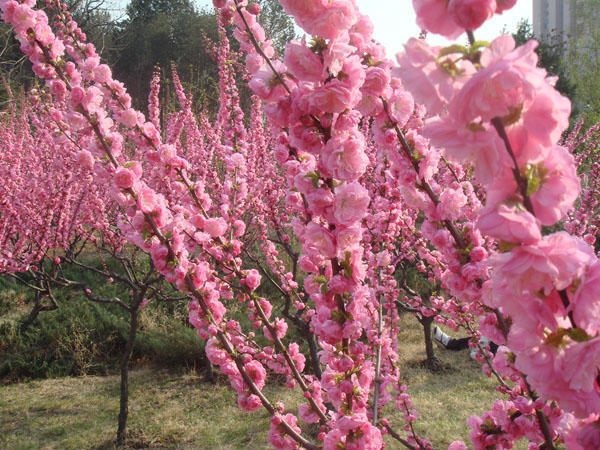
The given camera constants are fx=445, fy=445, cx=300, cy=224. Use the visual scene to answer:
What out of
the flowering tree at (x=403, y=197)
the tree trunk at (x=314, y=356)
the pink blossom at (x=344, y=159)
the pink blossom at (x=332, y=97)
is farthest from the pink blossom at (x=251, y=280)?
the tree trunk at (x=314, y=356)

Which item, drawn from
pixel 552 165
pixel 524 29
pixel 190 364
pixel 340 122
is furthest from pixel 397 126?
pixel 524 29

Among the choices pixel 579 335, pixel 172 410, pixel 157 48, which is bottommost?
pixel 172 410

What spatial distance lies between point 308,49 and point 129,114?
147cm

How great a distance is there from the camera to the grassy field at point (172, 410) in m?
3.92

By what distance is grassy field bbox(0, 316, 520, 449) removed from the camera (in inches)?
154

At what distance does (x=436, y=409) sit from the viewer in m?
4.28

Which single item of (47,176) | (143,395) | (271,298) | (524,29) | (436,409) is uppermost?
(524,29)

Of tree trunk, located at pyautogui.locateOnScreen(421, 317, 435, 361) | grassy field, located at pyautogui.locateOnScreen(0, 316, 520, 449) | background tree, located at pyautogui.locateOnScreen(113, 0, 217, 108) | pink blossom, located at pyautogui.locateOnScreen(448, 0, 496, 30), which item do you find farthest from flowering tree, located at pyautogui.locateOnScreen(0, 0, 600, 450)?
background tree, located at pyautogui.locateOnScreen(113, 0, 217, 108)

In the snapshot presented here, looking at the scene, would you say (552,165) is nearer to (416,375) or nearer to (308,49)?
(308,49)

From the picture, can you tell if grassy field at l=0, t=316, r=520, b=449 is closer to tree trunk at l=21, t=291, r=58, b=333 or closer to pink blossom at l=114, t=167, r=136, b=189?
tree trunk at l=21, t=291, r=58, b=333

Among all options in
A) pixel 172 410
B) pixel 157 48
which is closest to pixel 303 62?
pixel 172 410

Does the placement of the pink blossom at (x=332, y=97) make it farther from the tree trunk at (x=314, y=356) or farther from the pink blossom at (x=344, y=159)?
the tree trunk at (x=314, y=356)

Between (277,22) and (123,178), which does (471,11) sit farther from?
(277,22)

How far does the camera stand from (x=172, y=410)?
4.41 metres
